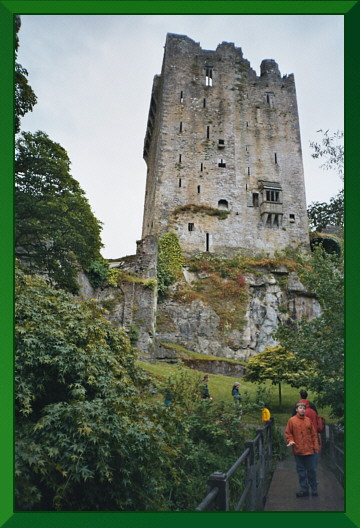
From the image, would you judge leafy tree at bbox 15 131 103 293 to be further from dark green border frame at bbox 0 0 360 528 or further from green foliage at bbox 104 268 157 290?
green foliage at bbox 104 268 157 290

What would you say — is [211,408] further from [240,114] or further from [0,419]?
[240,114]

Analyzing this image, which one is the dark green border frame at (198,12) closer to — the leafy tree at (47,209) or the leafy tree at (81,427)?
the leafy tree at (81,427)

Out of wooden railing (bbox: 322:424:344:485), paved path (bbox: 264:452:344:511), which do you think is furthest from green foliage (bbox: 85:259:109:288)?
paved path (bbox: 264:452:344:511)

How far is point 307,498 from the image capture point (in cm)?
511

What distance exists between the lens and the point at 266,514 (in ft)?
15.1

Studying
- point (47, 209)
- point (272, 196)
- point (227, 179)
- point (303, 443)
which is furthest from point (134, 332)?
point (272, 196)

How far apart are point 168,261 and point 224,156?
8.48m

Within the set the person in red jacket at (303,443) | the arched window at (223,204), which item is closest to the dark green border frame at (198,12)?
the person in red jacket at (303,443)

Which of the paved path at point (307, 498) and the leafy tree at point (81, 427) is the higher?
the leafy tree at point (81, 427)

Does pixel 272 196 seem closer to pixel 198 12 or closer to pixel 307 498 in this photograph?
pixel 198 12

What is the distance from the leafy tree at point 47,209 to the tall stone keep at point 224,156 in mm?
14554

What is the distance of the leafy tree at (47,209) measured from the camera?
22.4ft

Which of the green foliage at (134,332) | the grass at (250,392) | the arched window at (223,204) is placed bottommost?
the grass at (250,392)

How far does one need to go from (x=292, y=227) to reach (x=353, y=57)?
22035 mm
